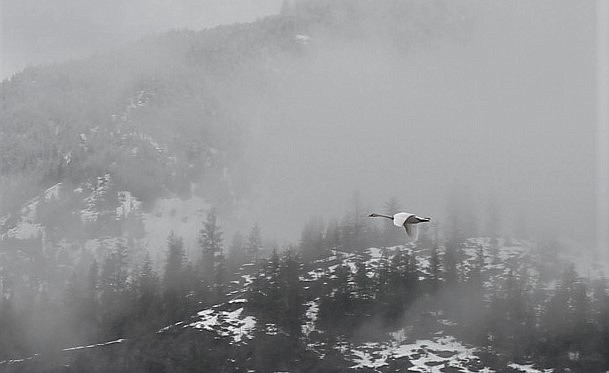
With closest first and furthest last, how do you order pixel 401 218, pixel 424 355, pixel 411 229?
pixel 401 218 < pixel 411 229 < pixel 424 355

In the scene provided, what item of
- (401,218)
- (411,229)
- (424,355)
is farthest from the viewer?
(424,355)

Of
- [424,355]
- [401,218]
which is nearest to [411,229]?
[401,218]

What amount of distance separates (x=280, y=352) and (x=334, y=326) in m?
18.3

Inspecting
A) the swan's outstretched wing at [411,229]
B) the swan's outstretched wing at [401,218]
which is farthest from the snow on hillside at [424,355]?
the swan's outstretched wing at [401,218]

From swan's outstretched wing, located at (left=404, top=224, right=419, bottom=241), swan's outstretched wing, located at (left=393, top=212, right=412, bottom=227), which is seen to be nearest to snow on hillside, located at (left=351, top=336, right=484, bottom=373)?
swan's outstretched wing, located at (left=404, top=224, right=419, bottom=241)

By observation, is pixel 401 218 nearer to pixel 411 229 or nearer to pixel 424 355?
pixel 411 229

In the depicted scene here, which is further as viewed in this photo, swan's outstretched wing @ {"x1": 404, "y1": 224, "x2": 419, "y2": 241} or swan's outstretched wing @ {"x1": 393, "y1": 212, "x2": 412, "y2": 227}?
swan's outstretched wing @ {"x1": 404, "y1": 224, "x2": 419, "y2": 241}

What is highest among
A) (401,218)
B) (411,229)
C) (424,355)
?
(401,218)

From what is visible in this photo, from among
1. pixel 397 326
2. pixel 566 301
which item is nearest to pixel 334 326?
pixel 397 326

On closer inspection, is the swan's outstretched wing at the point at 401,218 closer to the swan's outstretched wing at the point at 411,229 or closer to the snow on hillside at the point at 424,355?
the swan's outstretched wing at the point at 411,229

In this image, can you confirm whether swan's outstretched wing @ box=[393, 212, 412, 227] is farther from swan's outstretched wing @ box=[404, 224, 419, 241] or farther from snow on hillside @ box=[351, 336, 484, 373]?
snow on hillside @ box=[351, 336, 484, 373]

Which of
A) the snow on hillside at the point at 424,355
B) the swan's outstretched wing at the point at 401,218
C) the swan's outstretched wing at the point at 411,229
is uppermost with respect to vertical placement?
the swan's outstretched wing at the point at 401,218

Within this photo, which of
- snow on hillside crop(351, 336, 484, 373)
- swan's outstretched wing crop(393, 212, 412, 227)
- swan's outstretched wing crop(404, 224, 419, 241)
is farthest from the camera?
snow on hillside crop(351, 336, 484, 373)

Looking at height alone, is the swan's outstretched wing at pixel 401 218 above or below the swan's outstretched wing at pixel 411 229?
above
